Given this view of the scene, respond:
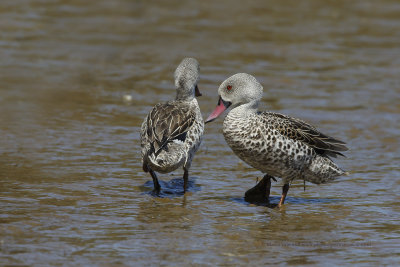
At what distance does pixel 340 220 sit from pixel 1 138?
4533mm

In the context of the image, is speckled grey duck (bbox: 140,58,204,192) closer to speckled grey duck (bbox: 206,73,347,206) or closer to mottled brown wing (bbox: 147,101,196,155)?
mottled brown wing (bbox: 147,101,196,155)

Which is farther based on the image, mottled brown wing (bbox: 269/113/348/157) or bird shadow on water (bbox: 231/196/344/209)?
bird shadow on water (bbox: 231/196/344/209)

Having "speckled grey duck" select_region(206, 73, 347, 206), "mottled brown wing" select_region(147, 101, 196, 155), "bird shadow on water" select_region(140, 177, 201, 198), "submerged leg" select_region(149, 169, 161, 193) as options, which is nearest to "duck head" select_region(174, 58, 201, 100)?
"mottled brown wing" select_region(147, 101, 196, 155)

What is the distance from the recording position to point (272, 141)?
7.31 m

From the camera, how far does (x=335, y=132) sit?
1070 centimetres

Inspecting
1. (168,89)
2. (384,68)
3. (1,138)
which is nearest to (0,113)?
(1,138)

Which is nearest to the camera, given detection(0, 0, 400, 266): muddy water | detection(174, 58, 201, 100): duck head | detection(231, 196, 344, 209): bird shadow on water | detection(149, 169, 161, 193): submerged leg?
detection(0, 0, 400, 266): muddy water

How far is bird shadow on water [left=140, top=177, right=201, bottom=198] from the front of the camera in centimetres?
784

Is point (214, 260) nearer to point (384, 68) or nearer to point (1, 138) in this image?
point (1, 138)

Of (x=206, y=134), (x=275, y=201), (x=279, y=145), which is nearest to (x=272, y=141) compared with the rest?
(x=279, y=145)

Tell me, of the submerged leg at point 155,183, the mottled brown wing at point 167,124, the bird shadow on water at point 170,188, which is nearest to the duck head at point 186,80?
the mottled brown wing at point 167,124

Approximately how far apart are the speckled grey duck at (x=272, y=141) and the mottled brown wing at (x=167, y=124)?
0.30m

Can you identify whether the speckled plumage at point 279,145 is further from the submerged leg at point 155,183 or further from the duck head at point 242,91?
the submerged leg at point 155,183

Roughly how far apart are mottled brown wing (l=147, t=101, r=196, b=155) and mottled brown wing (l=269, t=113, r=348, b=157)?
90 centimetres
